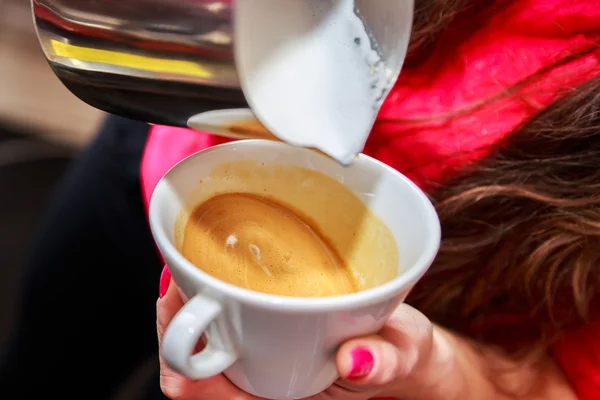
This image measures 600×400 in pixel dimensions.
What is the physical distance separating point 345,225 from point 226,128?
6.3 inches

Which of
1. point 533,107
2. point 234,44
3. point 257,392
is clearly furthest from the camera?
point 533,107

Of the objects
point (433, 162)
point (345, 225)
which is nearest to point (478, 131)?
point (433, 162)

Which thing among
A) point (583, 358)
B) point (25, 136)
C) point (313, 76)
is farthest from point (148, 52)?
point (25, 136)

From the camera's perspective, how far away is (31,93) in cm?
165

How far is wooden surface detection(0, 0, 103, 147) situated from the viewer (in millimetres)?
1562

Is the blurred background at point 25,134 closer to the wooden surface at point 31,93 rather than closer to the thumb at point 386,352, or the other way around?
the wooden surface at point 31,93

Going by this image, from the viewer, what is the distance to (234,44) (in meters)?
0.30

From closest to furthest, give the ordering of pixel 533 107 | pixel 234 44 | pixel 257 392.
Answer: pixel 234 44
pixel 257 392
pixel 533 107

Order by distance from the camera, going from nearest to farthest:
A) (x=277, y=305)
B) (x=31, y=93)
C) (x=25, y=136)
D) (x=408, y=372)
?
1. (x=277, y=305)
2. (x=408, y=372)
3. (x=25, y=136)
4. (x=31, y=93)

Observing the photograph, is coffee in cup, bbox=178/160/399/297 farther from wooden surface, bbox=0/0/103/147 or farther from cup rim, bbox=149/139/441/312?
wooden surface, bbox=0/0/103/147

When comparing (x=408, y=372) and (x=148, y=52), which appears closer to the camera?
(x=148, y=52)

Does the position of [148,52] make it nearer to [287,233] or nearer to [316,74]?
[316,74]

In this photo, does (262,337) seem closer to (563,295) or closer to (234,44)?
(234,44)

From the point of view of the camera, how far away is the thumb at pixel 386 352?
0.35m
